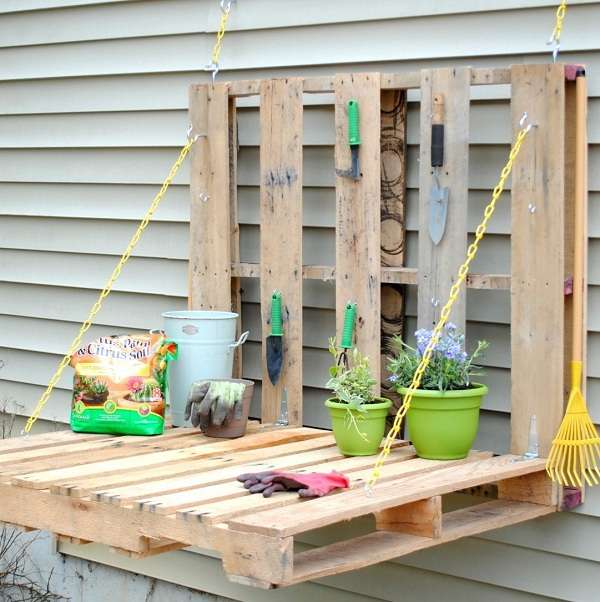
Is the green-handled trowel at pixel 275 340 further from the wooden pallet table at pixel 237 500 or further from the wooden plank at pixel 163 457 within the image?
the wooden pallet table at pixel 237 500

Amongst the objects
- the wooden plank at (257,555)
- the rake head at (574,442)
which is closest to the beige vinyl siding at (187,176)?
the rake head at (574,442)

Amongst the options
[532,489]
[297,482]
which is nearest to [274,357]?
[532,489]

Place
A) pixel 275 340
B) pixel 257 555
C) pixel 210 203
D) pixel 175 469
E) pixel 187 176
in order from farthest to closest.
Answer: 1. pixel 187 176
2. pixel 210 203
3. pixel 275 340
4. pixel 175 469
5. pixel 257 555

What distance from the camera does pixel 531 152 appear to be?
13.1ft

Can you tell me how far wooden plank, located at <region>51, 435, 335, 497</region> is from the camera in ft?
11.8

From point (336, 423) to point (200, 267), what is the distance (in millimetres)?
1065

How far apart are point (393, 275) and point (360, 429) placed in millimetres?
608

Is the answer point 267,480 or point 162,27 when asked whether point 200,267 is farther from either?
point 267,480

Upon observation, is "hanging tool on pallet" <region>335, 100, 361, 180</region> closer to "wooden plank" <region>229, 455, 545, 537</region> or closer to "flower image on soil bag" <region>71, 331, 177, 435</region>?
"flower image on soil bag" <region>71, 331, 177, 435</region>

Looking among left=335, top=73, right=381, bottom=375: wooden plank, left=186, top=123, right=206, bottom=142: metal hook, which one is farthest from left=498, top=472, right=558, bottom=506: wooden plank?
left=186, top=123, right=206, bottom=142: metal hook

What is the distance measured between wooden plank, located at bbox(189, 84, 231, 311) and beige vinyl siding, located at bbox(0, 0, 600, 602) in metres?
0.17

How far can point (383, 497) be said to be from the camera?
3.40m

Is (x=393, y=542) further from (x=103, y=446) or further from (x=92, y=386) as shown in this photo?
(x=92, y=386)

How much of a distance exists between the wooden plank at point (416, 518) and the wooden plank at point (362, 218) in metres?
0.82
